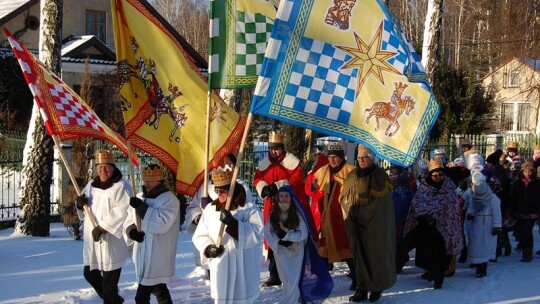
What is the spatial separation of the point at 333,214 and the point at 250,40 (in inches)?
107

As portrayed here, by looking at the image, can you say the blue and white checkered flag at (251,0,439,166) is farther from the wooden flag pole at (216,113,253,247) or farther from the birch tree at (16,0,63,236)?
the birch tree at (16,0,63,236)

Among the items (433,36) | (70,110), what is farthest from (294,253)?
(433,36)

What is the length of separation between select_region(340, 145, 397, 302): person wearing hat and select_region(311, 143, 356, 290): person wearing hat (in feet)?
1.87

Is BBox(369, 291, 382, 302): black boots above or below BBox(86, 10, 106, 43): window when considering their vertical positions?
below

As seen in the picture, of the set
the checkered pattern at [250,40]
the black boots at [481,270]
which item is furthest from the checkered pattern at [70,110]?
the black boots at [481,270]

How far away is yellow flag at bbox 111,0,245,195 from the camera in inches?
263

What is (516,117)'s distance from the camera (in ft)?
148

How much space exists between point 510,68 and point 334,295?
35.4 m

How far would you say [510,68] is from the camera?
40.4 metres

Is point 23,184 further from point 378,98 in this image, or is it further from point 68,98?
point 378,98

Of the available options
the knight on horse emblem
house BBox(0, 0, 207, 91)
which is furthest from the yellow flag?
house BBox(0, 0, 207, 91)

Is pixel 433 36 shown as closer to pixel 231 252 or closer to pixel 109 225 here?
pixel 231 252

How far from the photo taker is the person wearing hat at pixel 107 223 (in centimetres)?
665

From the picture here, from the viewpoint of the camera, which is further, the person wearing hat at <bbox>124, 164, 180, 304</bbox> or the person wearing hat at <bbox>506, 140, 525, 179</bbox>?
the person wearing hat at <bbox>506, 140, 525, 179</bbox>
